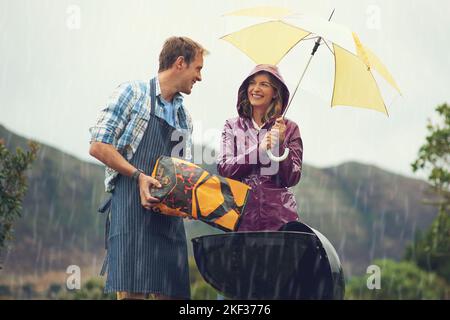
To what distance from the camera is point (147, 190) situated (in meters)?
3.14

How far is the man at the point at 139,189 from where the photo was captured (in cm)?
326

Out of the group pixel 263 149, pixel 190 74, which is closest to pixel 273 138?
pixel 263 149

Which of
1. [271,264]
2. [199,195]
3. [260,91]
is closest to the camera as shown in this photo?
[271,264]

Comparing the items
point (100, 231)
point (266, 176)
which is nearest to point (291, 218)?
point (266, 176)

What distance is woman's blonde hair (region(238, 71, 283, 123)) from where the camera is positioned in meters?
3.70

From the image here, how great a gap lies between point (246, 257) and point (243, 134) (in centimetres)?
91

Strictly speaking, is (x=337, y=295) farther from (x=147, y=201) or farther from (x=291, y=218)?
(x=147, y=201)

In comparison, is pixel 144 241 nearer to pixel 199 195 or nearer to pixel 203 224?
pixel 199 195

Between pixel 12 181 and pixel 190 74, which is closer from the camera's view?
pixel 190 74

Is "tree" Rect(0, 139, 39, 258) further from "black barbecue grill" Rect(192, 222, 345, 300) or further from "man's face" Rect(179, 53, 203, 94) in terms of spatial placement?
"black barbecue grill" Rect(192, 222, 345, 300)

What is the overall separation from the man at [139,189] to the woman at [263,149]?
32 cm

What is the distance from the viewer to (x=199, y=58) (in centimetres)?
351

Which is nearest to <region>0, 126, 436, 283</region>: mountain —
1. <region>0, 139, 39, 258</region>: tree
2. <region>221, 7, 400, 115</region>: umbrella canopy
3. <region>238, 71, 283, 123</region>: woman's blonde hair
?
<region>0, 139, 39, 258</region>: tree

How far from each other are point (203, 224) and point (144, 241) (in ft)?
79.4
